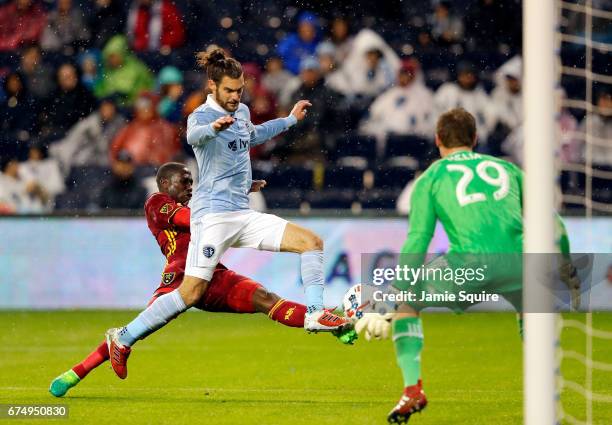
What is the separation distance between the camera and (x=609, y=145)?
13.4m

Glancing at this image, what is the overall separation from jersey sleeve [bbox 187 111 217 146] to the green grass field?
153 centimetres

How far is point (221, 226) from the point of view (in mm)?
7727

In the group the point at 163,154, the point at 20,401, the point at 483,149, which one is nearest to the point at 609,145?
the point at 483,149

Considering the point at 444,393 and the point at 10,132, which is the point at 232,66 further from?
the point at 10,132

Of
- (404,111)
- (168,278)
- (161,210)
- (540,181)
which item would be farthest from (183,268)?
(404,111)

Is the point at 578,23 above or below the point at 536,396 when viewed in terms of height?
above

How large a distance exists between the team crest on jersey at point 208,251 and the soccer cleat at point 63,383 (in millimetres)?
1054

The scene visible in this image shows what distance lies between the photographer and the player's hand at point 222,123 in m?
7.00

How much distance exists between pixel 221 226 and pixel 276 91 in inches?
286

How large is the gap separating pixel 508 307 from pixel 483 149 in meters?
1.83

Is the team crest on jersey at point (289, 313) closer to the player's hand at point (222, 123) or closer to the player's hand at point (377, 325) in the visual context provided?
the player's hand at point (222, 123)

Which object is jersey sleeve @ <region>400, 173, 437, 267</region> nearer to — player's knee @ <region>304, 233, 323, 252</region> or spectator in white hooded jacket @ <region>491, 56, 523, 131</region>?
player's knee @ <region>304, 233, 323, 252</region>

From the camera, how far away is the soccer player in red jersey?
8055 millimetres

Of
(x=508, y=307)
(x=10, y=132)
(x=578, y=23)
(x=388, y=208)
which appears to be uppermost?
(x=578, y=23)
